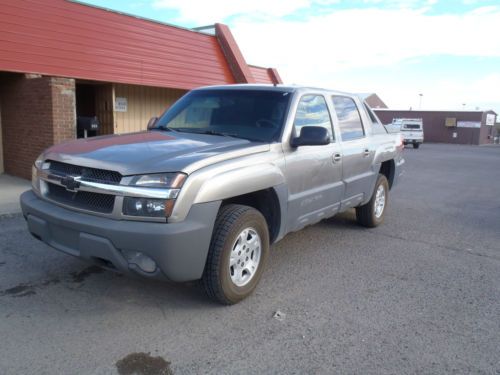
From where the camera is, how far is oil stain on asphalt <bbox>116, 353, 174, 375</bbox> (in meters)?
2.87

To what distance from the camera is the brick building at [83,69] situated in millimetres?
8992

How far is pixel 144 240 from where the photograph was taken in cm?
313

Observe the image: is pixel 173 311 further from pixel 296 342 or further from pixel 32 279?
pixel 32 279

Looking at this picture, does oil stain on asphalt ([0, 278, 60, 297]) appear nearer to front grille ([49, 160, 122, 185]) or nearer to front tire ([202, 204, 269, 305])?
front grille ([49, 160, 122, 185])

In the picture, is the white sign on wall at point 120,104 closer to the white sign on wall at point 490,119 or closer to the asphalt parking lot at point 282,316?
the asphalt parking lot at point 282,316

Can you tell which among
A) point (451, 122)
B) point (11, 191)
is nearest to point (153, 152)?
point (11, 191)

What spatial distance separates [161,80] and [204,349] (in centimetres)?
939

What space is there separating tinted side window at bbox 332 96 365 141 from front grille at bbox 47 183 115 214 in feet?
9.89

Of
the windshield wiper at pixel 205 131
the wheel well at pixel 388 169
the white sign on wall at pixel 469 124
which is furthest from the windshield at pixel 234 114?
the white sign on wall at pixel 469 124

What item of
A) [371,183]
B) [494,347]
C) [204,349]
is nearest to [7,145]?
[371,183]

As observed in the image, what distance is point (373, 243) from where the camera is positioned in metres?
5.86

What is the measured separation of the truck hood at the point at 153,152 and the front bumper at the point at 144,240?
1.20 ft

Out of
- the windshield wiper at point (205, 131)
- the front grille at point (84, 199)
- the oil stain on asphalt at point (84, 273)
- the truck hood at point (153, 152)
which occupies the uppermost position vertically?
the windshield wiper at point (205, 131)

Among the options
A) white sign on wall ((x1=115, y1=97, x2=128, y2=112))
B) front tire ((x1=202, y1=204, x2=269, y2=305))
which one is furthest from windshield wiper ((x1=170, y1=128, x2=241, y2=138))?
white sign on wall ((x1=115, y1=97, x2=128, y2=112))
